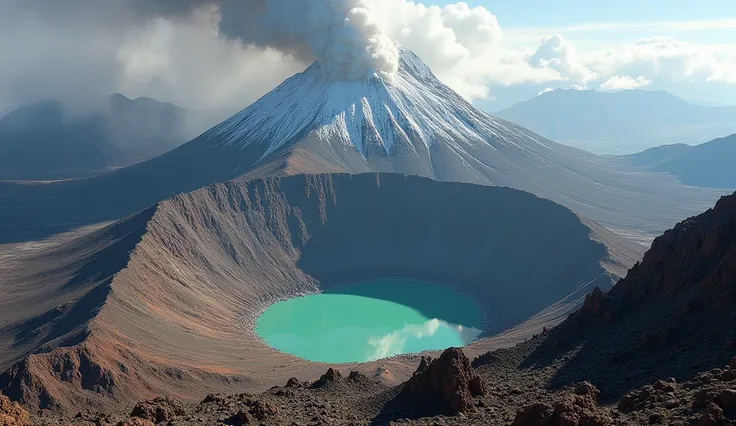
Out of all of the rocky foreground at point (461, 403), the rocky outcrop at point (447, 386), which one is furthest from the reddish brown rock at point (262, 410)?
the rocky outcrop at point (447, 386)

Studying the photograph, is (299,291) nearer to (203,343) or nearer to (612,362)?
(203,343)

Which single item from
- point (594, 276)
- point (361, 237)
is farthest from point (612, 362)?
point (361, 237)

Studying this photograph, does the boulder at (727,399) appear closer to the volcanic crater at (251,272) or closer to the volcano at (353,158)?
the volcanic crater at (251,272)

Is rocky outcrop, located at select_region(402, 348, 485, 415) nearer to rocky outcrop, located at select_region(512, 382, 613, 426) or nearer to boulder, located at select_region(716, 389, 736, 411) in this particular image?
rocky outcrop, located at select_region(512, 382, 613, 426)

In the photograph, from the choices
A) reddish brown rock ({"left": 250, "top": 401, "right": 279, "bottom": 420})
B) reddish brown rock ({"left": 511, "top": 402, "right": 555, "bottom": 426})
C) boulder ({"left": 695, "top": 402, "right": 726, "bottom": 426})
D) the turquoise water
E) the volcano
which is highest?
the volcano

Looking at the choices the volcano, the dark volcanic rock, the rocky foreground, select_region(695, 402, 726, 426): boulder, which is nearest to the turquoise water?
the dark volcanic rock

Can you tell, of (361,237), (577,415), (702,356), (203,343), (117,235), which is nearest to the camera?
(577,415)
